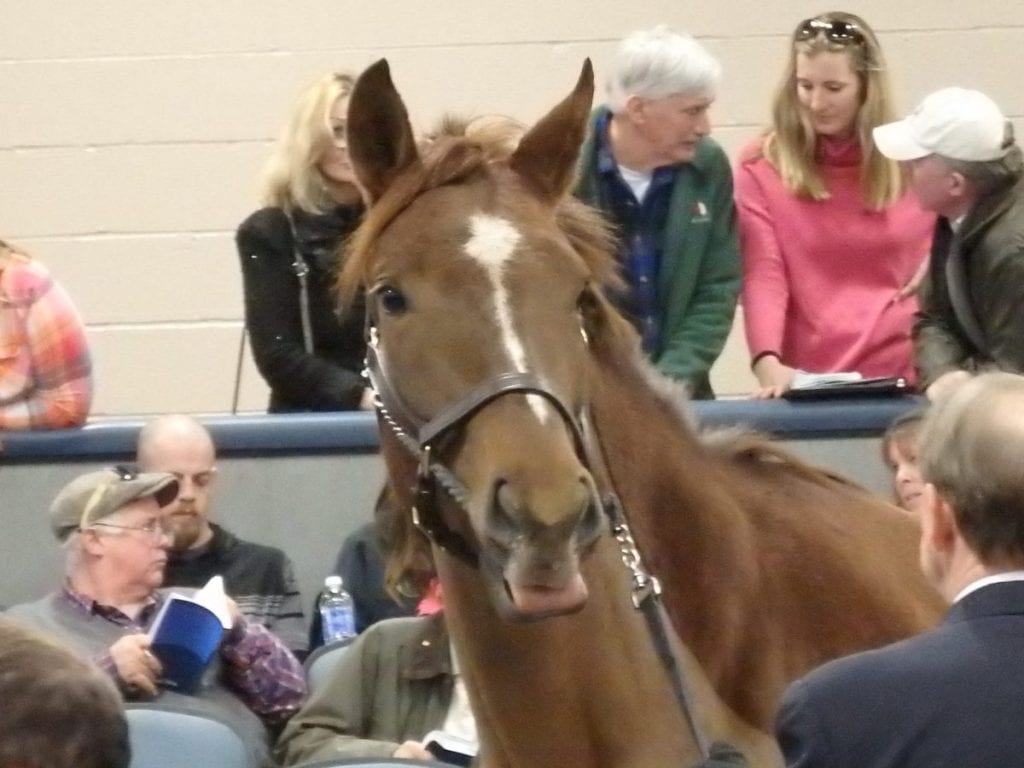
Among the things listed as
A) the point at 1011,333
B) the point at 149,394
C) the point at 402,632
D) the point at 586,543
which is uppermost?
the point at 586,543

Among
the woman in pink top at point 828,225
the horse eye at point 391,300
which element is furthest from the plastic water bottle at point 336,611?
the horse eye at point 391,300

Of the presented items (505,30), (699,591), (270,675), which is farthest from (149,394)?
(699,591)

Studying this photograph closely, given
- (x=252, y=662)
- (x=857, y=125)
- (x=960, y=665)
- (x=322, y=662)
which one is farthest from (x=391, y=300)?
(x=857, y=125)

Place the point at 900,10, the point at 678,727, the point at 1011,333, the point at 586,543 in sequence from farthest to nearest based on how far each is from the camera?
the point at 900,10
the point at 1011,333
the point at 678,727
the point at 586,543

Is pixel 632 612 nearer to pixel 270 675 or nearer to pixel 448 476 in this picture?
pixel 448 476

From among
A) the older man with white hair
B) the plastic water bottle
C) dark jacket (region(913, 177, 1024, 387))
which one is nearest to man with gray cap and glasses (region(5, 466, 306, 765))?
the plastic water bottle

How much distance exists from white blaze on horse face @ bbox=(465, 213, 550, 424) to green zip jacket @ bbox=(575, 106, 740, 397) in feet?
6.83

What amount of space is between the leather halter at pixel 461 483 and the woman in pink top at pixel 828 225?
7.35 ft

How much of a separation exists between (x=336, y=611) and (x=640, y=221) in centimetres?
119

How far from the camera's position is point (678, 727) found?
8.56 feet

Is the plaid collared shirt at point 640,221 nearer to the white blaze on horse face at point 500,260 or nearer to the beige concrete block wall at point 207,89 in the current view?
the beige concrete block wall at point 207,89

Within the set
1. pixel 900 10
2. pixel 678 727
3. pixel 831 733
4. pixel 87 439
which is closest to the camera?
pixel 831 733

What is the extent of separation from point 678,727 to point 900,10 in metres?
4.46

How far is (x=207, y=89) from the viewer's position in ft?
21.7
